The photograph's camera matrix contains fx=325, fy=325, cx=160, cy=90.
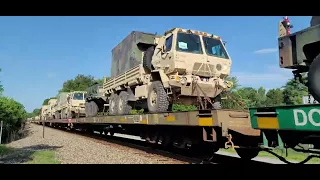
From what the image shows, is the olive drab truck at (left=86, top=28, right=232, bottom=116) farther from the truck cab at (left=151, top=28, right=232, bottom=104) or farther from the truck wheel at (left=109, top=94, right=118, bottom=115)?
the truck wheel at (left=109, top=94, right=118, bottom=115)

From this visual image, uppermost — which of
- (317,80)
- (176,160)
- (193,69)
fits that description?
(193,69)

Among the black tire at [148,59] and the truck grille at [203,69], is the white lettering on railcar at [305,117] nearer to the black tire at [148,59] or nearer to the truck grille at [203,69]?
the truck grille at [203,69]

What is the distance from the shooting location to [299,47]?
547 centimetres

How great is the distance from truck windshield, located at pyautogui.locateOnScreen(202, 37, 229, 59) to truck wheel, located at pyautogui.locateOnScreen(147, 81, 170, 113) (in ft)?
→ 5.91

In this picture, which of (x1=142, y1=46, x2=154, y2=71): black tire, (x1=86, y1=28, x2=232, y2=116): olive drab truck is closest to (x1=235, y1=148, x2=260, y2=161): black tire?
(x1=86, y1=28, x2=232, y2=116): olive drab truck

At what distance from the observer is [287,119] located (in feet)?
14.5

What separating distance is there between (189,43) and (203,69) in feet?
2.92

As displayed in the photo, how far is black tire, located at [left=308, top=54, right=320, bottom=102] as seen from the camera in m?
4.80

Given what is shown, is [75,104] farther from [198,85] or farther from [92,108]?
[198,85]

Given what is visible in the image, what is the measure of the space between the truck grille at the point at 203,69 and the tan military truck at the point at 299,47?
12.2ft

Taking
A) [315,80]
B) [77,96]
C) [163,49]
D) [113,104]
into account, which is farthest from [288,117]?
[77,96]
